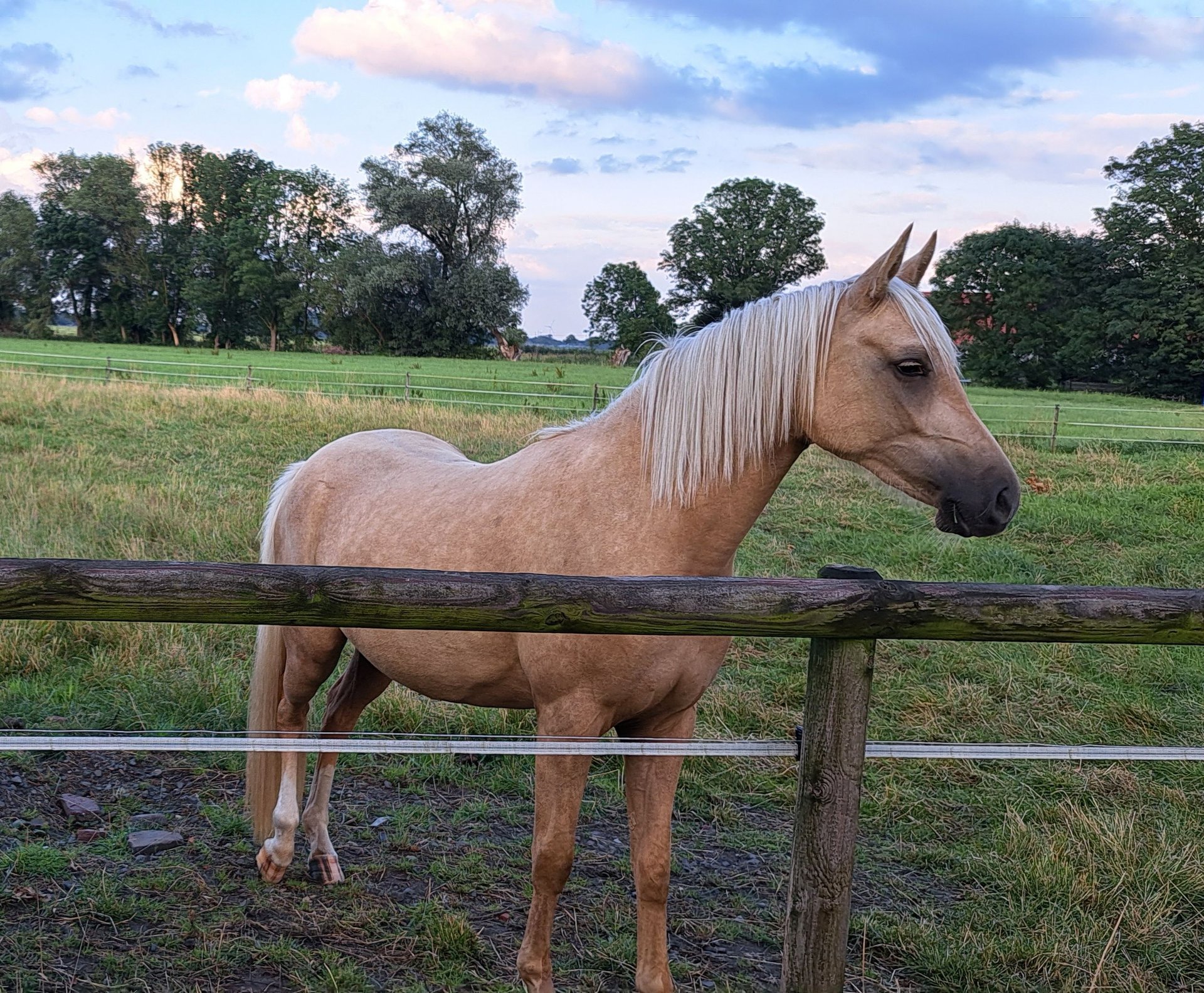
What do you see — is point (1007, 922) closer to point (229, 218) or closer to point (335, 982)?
point (335, 982)

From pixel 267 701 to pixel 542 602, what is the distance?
2500 mm

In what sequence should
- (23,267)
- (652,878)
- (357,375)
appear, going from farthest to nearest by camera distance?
(23,267), (357,375), (652,878)

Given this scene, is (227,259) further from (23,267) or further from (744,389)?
(744,389)

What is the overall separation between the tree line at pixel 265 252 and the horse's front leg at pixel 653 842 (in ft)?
159

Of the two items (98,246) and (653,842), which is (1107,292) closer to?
(653,842)

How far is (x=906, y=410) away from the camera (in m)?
2.49

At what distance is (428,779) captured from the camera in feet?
15.1

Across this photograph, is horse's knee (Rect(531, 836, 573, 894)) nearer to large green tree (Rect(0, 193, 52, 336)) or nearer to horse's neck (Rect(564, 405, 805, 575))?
→ horse's neck (Rect(564, 405, 805, 575))

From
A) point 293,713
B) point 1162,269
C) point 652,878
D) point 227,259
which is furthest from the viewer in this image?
point 227,259

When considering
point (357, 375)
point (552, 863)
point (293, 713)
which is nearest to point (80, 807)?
point (293, 713)

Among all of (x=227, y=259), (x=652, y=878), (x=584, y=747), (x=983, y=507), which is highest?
(x=227, y=259)

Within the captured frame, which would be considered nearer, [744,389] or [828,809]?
[828,809]

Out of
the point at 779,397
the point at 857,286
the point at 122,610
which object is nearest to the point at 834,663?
the point at 779,397

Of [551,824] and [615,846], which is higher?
[551,824]
